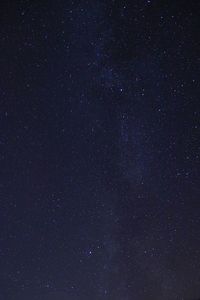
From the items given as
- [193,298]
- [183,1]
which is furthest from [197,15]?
[193,298]

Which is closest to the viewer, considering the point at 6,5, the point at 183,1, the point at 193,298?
the point at 6,5

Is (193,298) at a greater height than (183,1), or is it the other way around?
(183,1)

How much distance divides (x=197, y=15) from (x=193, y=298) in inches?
221

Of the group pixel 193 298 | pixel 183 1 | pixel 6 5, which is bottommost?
pixel 193 298

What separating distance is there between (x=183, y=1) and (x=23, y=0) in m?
2.40

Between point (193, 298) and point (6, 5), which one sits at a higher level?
point (6, 5)

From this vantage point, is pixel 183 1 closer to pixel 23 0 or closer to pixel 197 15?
pixel 197 15

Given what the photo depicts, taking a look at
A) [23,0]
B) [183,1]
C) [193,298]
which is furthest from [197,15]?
[193,298]

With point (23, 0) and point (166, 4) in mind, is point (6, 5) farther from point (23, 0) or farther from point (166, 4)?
point (166, 4)

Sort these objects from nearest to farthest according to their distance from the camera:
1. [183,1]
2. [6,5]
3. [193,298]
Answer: [6,5]
[183,1]
[193,298]

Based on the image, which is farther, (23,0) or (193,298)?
(193,298)

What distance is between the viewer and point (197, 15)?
557cm

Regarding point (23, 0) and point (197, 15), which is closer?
point (23, 0)

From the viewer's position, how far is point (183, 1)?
555cm
